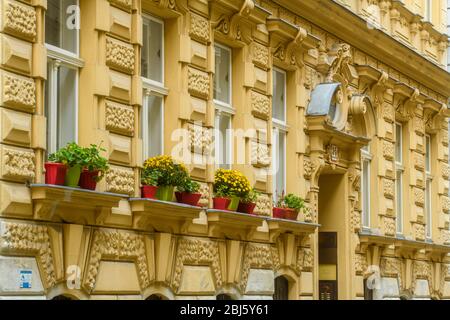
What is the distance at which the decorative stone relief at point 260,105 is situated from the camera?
61.6 feet

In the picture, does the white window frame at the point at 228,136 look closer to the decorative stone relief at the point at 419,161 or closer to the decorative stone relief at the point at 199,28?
the decorative stone relief at the point at 199,28

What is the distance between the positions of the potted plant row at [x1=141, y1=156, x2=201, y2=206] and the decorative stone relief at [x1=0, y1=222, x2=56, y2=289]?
221 cm

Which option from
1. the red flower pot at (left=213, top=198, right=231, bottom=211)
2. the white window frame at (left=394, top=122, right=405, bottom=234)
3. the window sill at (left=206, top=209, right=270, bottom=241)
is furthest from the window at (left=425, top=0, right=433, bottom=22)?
the red flower pot at (left=213, top=198, right=231, bottom=211)

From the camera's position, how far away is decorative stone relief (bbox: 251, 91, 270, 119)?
1878 centimetres

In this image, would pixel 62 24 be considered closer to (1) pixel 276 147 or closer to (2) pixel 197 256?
(2) pixel 197 256

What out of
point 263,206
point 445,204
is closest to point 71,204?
point 263,206

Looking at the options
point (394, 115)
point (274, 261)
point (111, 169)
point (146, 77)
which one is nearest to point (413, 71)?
point (394, 115)

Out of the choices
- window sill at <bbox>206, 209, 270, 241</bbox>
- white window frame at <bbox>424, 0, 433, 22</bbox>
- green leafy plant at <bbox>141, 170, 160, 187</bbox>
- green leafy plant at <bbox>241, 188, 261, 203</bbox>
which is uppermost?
white window frame at <bbox>424, 0, 433, 22</bbox>

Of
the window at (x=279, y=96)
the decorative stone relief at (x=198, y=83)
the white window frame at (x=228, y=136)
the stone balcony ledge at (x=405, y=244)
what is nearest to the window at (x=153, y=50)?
the decorative stone relief at (x=198, y=83)

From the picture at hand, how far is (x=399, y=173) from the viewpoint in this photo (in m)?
26.5

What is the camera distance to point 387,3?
1004 inches

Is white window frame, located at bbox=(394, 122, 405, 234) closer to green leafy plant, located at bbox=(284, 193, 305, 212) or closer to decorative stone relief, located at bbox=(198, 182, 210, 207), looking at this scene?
green leafy plant, located at bbox=(284, 193, 305, 212)

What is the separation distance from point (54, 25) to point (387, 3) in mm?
12954

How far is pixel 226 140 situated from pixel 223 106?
1.83 feet
